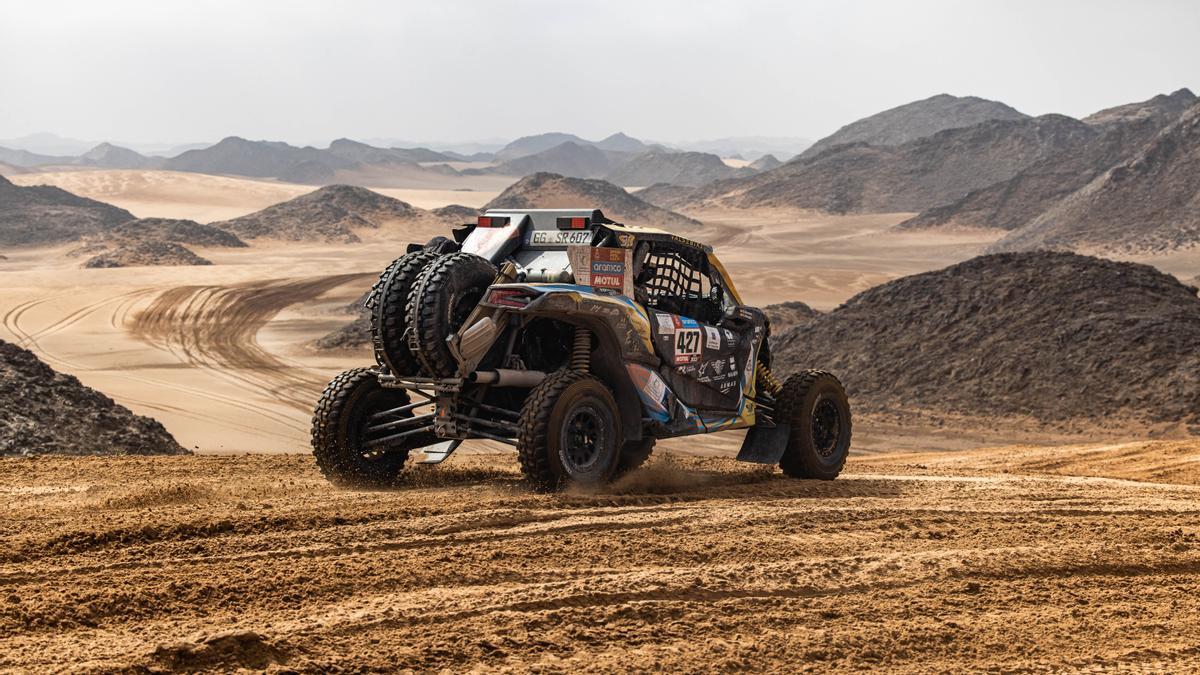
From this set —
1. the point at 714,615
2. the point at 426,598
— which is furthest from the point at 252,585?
the point at 714,615

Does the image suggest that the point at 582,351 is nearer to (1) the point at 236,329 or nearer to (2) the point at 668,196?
(1) the point at 236,329

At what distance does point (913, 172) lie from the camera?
344ft

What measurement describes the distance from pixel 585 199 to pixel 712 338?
78339 mm

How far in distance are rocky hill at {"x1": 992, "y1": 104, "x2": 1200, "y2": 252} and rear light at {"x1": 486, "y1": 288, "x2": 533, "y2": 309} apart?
174 feet

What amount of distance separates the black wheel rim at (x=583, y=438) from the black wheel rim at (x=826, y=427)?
2655 millimetres

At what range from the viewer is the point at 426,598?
531cm

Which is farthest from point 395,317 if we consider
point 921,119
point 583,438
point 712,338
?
point 921,119

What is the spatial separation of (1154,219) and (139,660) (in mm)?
62004

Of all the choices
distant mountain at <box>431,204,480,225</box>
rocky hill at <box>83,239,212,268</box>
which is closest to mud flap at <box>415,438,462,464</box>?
rocky hill at <box>83,239,212,268</box>

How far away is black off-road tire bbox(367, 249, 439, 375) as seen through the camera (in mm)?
8453

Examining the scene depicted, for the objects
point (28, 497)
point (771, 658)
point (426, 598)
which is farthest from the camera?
point (28, 497)

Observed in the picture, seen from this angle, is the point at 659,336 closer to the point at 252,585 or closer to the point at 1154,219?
the point at 252,585

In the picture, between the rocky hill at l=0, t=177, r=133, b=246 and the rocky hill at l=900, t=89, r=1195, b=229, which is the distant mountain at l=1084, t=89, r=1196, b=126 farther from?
the rocky hill at l=0, t=177, r=133, b=246

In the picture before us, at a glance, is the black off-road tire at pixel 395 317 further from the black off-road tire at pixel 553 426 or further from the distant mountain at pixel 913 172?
the distant mountain at pixel 913 172
